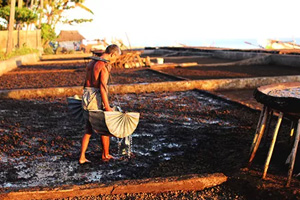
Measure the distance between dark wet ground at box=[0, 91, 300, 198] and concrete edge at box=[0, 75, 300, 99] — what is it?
1.05m

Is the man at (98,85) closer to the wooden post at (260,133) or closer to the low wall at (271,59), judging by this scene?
Result: the wooden post at (260,133)

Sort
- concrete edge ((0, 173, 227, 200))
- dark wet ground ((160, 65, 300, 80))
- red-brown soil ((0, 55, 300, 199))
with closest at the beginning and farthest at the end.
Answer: concrete edge ((0, 173, 227, 200))
red-brown soil ((0, 55, 300, 199))
dark wet ground ((160, 65, 300, 80))

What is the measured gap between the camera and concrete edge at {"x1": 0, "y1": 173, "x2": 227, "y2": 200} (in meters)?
3.23

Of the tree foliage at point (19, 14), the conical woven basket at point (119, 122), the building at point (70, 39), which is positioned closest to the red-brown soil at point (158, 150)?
the conical woven basket at point (119, 122)

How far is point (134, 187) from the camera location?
339cm

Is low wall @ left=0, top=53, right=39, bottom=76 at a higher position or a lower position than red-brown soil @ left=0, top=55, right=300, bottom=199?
higher

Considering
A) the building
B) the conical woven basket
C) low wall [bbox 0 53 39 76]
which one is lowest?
low wall [bbox 0 53 39 76]

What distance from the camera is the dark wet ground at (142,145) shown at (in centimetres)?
401

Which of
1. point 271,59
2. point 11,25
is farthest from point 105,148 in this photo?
point 11,25

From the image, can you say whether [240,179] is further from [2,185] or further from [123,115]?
[2,185]

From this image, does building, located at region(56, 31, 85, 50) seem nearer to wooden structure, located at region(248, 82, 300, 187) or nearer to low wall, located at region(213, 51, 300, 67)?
low wall, located at region(213, 51, 300, 67)

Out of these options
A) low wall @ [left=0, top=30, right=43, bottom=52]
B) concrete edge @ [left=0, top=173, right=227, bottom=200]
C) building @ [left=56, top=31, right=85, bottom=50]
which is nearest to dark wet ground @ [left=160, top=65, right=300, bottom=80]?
concrete edge @ [left=0, top=173, right=227, bottom=200]

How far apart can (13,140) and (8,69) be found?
36.2 ft

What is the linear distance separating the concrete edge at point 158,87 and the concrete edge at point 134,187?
6307 millimetres
